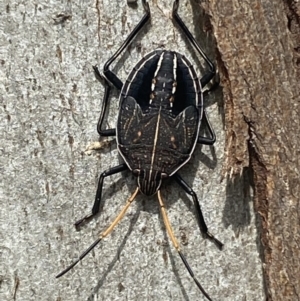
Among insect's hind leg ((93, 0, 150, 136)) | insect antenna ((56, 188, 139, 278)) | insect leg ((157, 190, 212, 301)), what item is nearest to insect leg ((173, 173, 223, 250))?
insect leg ((157, 190, 212, 301))

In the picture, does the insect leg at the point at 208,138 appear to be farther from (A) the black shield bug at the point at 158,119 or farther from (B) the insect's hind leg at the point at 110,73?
(B) the insect's hind leg at the point at 110,73

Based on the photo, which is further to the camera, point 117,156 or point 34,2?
point 117,156

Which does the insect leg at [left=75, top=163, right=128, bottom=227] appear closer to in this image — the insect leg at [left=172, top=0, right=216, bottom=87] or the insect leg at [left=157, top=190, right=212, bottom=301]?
the insect leg at [left=157, top=190, right=212, bottom=301]

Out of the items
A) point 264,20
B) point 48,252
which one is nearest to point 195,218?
point 48,252

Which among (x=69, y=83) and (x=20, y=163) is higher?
(x=69, y=83)

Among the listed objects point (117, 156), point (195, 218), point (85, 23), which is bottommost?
point (195, 218)

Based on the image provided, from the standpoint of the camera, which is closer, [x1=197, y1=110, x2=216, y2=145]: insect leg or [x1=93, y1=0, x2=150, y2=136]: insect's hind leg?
[x1=93, y1=0, x2=150, y2=136]: insect's hind leg

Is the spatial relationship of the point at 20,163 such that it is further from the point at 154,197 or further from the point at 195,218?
the point at 195,218
